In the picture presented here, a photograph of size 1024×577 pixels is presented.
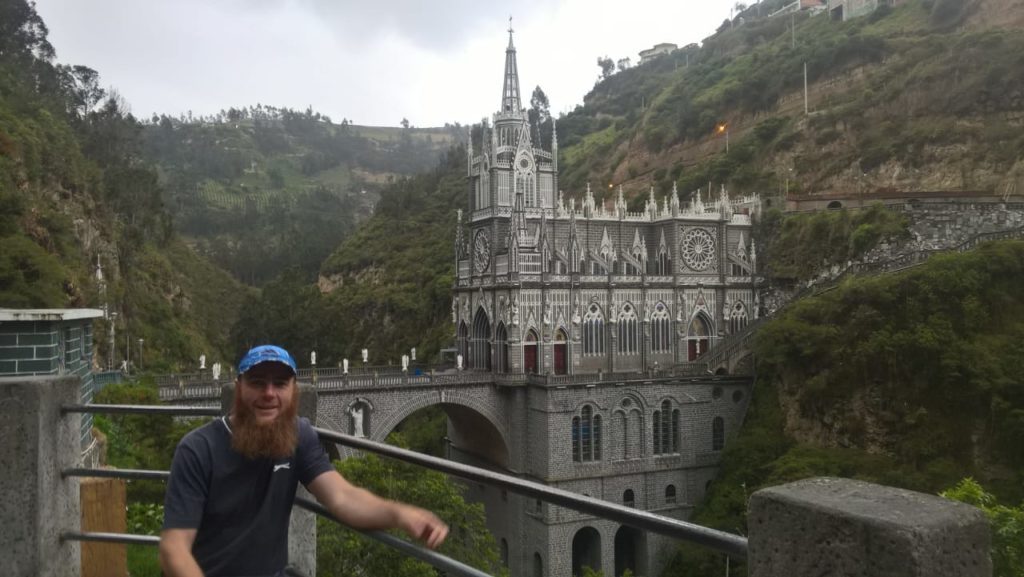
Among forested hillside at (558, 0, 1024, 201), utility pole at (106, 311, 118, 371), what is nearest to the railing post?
utility pole at (106, 311, 118, 371)

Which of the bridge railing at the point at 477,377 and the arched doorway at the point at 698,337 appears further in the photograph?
the arched doorway at the point at 698,337

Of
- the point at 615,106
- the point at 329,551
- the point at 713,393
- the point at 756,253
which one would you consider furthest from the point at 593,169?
the point at 329,551

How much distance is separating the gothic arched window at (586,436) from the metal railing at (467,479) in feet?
96.8

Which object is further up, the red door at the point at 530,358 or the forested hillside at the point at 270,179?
the forested hillside at the point at 270,179

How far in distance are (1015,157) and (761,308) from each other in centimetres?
1809

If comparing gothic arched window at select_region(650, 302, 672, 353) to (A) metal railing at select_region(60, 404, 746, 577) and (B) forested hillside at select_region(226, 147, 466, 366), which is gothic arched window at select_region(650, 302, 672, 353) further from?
(A) metal railing at select_region(60, 404, 746, 577)

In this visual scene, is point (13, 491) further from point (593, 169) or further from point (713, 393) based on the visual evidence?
point (593, 169)

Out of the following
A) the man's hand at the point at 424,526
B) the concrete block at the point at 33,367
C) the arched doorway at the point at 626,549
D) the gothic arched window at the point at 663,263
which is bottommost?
the arched doorway at the point at 626,549

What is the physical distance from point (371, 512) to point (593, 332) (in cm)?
Answer: 3315

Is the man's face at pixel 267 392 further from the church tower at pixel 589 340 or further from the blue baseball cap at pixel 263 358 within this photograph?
the church tower at pixel 589 340

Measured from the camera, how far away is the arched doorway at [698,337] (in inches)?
1529

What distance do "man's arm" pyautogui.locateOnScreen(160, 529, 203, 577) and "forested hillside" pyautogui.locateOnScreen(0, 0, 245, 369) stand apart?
962 inches

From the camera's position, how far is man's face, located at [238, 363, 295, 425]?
3.89 metres

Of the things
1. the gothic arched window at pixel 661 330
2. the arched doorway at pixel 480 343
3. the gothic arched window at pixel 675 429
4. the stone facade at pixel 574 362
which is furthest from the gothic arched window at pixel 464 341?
the gothic arched window at pixel 675 429
